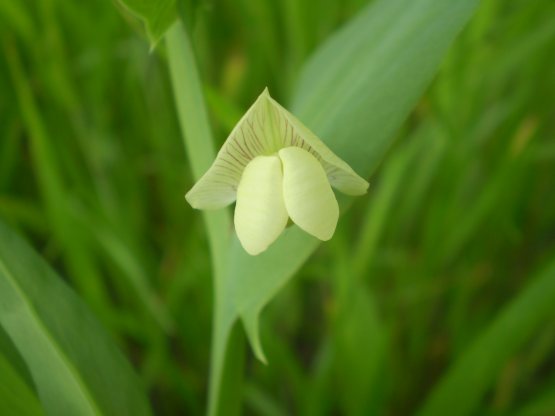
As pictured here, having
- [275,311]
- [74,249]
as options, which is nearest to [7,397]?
[74,249]

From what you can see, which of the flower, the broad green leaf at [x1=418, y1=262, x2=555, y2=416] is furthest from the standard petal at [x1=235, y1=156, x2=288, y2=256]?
the broad green leaf at [x1=418, y1=262, x2=555, y2=416]

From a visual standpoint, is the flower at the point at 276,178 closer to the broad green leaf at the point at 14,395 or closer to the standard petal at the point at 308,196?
the standard petal at the point at 308,196

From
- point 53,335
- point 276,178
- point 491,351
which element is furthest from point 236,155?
point 491,351

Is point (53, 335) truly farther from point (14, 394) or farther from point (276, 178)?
point (276, 178)

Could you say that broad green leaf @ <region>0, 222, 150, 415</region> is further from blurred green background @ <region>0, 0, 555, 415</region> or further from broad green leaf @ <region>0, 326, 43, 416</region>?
blurred green background @ <region>0, 0, 555, 415</region>

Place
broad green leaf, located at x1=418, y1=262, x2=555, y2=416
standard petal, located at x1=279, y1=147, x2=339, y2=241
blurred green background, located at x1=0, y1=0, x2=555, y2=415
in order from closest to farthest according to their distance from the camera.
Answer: standard petal, located at x1=279, y1=147, x2=339, y2=241 → broad green leaf, located at x1=418, y1=262, x2=555, y2=416 → blurred green background, located at x1=0, y1=0, x2=555, y2=415

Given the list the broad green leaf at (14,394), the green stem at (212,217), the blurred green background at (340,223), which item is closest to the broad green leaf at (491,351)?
the blurred green background at (340,223)
